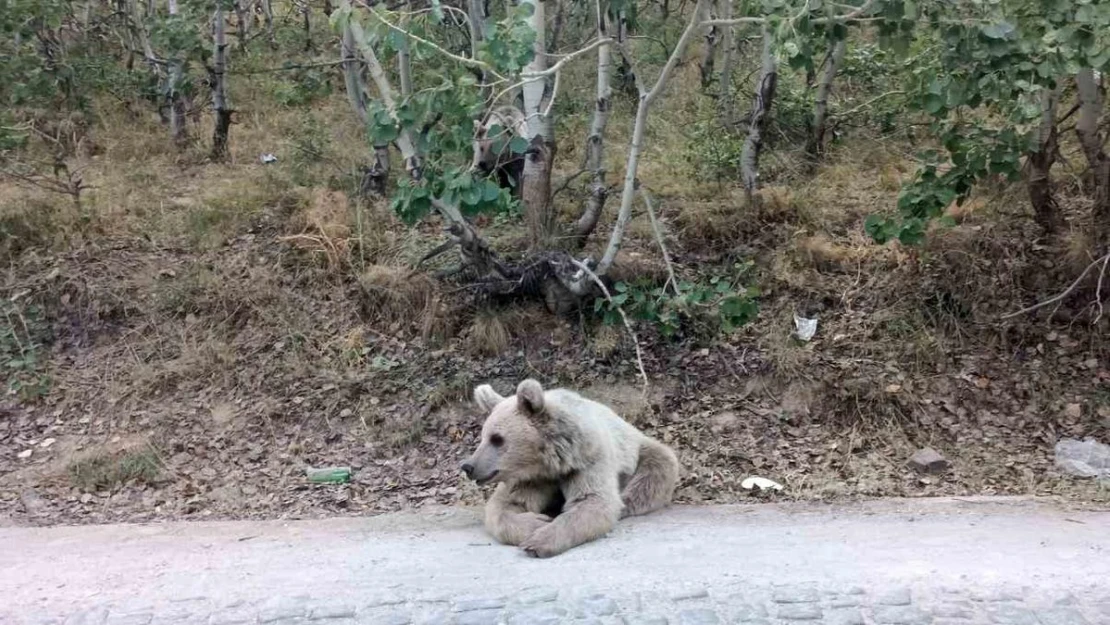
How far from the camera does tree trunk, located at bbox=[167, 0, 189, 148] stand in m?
9.98

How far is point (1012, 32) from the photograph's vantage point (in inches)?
192

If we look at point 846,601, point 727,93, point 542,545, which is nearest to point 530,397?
point 542,545

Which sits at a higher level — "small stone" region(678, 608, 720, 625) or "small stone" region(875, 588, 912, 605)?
"small stone" region(875, 588, 912, 605)

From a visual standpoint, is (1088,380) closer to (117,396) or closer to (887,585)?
(887,585)

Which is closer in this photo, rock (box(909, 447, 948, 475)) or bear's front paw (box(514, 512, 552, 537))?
bear's front paw (box(514, 512, 552, 537))

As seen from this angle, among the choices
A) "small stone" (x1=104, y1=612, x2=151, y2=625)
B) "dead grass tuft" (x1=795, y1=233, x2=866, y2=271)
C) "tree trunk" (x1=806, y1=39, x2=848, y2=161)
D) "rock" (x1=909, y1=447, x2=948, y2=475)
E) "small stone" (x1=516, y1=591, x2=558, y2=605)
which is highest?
"tree trunk" (x1=806, y1=39, x2=848, y2=161)

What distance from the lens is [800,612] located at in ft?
13.4

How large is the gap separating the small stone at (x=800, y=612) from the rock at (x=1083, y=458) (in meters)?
2.93

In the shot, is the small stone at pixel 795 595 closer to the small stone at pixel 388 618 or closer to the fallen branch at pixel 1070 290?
the small stone at pixel 388 618

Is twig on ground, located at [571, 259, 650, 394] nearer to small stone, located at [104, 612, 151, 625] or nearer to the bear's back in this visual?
the bear's back

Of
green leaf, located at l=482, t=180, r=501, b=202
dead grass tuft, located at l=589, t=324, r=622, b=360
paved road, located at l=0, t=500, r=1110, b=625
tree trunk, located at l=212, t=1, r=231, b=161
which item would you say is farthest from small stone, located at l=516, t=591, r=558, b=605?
tree trunk, located at l=212, t=1, r=231, b=161

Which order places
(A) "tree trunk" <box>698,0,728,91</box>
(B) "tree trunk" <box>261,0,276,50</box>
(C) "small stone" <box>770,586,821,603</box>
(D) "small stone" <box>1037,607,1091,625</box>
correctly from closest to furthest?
(D) "small stone" <box>1037,607,1091,625</box>
(C) "small stone" <box>770,586,821,603</box>
(A) "tree trunk" <box>698,0,728,91</box>
(B) "tree trunk" <box>261,0,276,50</box>

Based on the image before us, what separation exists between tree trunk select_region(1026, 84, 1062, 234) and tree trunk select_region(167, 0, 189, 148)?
27.3 feet

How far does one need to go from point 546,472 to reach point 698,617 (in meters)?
1.20
